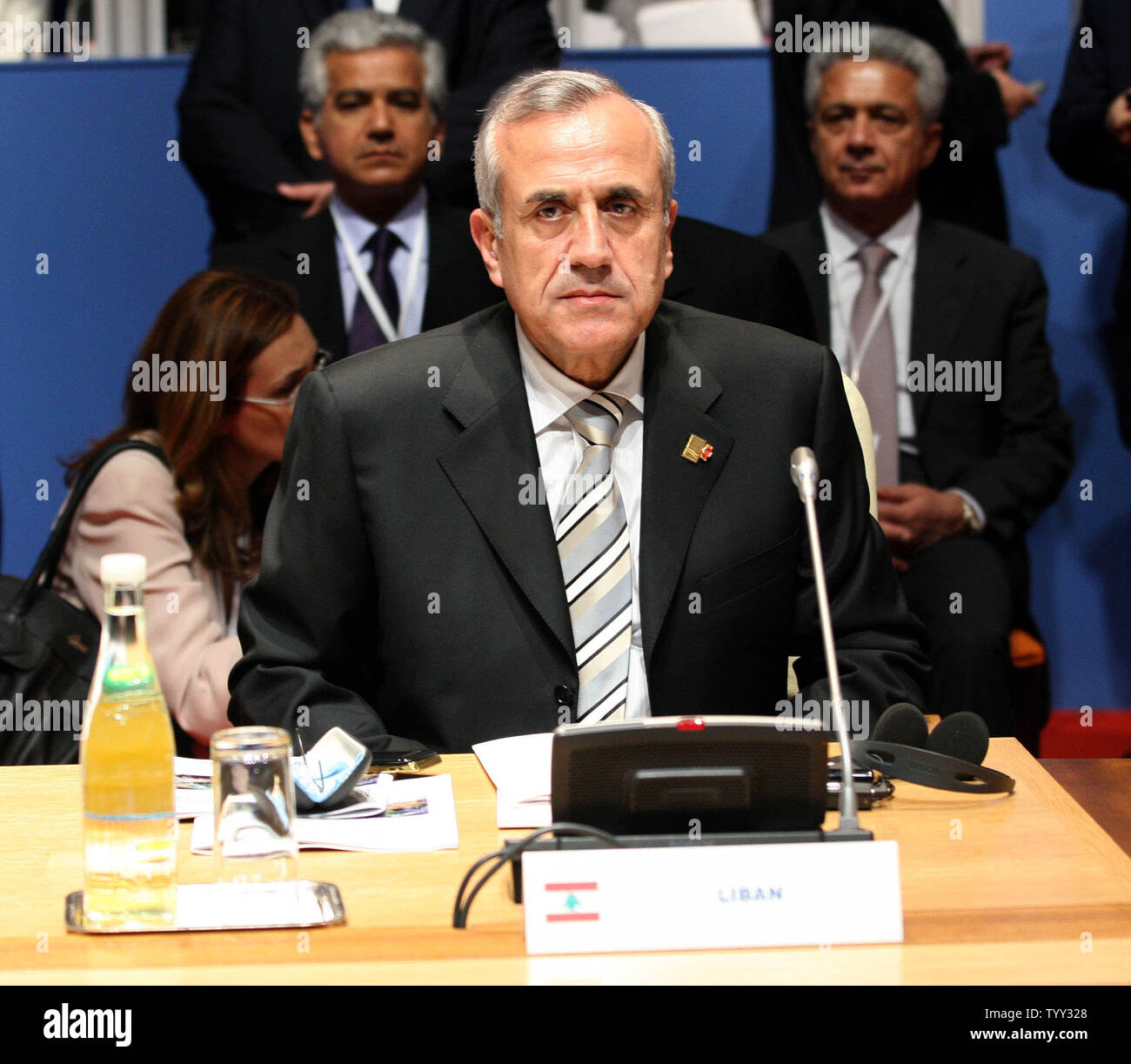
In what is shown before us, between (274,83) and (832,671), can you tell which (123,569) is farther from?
(274,83)

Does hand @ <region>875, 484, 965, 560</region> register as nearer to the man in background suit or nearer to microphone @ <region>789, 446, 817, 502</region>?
the man in background suit

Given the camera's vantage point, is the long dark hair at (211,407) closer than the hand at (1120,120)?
Yes

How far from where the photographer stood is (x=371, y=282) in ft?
13.0

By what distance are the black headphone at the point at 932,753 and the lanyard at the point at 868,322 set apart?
7.56 ft

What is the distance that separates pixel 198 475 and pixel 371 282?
1057 millimetres

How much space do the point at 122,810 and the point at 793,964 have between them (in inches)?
23.0

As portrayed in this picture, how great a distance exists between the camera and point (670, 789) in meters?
1.35

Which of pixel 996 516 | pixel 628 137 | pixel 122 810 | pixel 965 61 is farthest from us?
pixel 965 61

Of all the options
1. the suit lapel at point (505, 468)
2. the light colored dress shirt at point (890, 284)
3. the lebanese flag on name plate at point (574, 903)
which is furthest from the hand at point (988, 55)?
the lebanese flag on name plate at point (574, 903)

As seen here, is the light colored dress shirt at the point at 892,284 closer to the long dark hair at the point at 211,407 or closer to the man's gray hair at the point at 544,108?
the long dark hair at the point at 211,407

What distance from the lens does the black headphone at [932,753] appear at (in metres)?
1.71

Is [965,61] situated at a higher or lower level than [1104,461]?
higher
